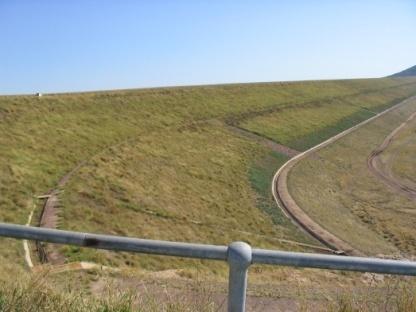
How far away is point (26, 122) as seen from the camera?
1457 inches

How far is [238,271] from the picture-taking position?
14.3ft

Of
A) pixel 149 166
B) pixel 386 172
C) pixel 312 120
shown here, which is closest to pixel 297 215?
pixel 149 166

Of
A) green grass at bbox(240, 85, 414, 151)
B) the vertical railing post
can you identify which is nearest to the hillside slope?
green grass at bbox(240, 85, 414, 151)

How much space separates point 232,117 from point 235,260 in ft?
187

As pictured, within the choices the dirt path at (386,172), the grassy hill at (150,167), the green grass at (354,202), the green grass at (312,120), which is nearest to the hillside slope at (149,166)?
the grassy hill at (150,167)

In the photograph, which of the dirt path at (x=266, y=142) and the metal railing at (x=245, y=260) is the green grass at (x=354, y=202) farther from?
the metal railing at (x=245, y=260)

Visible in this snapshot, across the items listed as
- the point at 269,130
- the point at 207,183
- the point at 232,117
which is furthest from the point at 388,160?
the point at 207,183

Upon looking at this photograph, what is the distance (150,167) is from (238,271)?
32.5 meters

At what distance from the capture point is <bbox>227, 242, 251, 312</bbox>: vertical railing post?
4.30 m

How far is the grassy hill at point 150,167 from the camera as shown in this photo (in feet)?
79.3

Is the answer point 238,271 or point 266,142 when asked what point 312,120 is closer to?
point 266,142

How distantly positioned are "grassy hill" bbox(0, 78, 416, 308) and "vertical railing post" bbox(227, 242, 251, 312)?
6.38 metres

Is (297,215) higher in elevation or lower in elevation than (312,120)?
lower

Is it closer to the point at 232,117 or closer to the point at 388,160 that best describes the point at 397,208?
the point at 388,160
